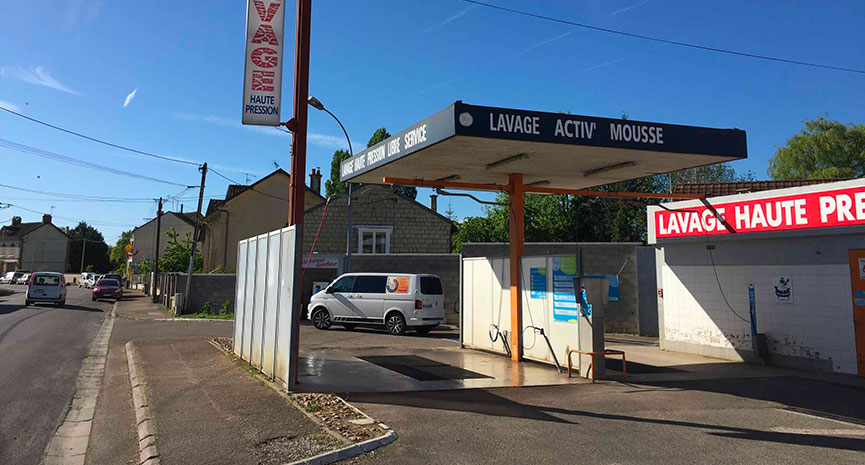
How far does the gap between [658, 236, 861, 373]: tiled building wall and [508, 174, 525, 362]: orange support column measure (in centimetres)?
482

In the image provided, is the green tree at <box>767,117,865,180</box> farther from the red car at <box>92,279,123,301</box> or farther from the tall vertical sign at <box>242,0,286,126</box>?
the red car at <box>92,279,123,301</box>

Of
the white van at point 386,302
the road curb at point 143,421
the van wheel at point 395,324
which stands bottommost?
the road curb at point 143,421

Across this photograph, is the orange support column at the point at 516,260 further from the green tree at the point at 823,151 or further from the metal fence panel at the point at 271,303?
the green tree at the point at 823,151

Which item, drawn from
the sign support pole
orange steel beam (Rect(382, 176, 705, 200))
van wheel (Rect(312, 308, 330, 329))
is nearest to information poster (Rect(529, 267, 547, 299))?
orange steel beam (Rect(382, 176, 705, 200))

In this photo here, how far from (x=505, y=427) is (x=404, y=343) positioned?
30.2 ft

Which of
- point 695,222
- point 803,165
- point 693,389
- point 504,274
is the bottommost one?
point 693,389

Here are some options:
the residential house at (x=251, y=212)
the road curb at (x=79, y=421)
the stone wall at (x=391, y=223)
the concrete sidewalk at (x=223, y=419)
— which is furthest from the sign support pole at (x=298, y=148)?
the residential house at (x=251, y=212)

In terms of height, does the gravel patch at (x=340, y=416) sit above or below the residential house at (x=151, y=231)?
below

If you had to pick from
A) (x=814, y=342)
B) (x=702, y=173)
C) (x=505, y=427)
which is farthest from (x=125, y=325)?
(x=702, y=173)

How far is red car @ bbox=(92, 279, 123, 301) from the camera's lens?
3719 centimetres

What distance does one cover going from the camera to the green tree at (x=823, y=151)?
40156 millimetres

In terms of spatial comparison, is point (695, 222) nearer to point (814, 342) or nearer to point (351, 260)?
point (814, 342)

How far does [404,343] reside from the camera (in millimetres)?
15578

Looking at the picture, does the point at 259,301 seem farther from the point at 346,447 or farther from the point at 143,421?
the point at 346,447
